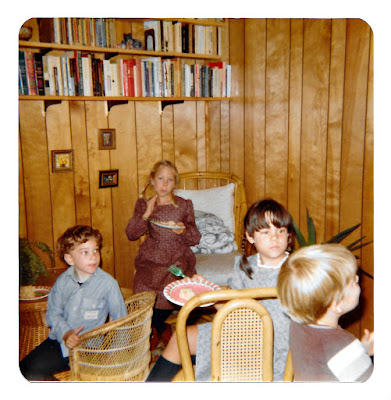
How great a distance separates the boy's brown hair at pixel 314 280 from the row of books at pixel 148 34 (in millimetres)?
1942

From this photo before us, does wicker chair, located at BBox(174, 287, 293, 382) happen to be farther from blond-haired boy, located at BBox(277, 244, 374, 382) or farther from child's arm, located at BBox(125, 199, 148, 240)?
child's arm, located at BBox(125, 199, 148, 240)

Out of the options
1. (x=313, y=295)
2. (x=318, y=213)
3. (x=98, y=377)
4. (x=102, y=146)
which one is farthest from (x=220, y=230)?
(x=313, y=295)

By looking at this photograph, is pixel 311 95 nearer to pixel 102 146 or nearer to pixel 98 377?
pixel 102 146

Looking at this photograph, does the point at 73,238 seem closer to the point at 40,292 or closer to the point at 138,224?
the point at 40,292

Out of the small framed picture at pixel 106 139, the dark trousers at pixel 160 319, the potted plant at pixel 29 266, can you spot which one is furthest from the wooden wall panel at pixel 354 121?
the potted plant at pixel 29 266

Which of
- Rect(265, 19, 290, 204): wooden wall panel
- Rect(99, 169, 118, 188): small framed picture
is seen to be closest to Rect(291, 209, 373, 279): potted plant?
Rect(265, 19, 290, 204): wooden wall panel

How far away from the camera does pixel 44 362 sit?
5.82ft

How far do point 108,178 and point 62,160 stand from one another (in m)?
0.33

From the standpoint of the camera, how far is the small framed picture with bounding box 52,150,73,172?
277 cm

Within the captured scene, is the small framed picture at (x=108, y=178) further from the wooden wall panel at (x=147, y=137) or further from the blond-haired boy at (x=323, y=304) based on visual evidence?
the blond-haired boy at (x=323, y=304)

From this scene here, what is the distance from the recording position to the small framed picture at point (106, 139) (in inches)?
115

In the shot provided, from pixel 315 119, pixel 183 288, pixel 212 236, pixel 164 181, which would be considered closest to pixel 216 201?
pixel 212 236

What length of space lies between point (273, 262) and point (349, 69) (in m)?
1.19

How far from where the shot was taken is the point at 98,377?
163 cm
